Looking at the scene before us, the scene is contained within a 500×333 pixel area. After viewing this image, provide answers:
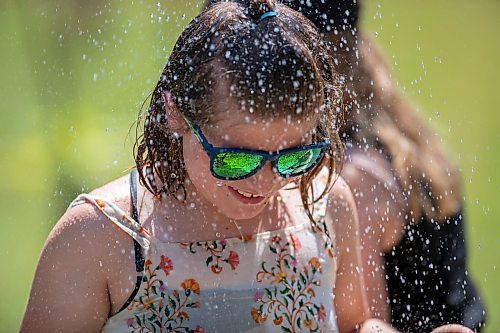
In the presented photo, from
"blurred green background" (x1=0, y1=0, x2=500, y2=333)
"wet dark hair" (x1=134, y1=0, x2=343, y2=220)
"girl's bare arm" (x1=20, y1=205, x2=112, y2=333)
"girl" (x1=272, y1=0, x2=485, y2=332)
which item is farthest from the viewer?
"blurred green background" (x1=0, y1=0, x2=500, y2=333)

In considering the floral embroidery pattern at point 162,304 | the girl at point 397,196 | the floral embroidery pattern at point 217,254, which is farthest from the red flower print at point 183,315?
the girl at point 397,196

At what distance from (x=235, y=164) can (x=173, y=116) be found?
23 cm

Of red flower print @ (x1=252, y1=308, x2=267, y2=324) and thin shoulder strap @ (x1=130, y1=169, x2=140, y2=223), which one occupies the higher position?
thin shoulder strap @ (x1=130, y1=169, x2=140, y2=223)

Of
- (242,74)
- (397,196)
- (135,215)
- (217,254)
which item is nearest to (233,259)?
(217,254)

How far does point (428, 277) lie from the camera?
115 inches

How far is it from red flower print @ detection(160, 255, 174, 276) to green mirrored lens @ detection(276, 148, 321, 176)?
1.15 feet

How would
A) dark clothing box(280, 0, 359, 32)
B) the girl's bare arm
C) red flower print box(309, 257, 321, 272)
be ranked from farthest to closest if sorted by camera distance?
dark clothing box(280, 0, 359, 32)
red flower print box(309, 257, 321, 272)
the girl's bare arm

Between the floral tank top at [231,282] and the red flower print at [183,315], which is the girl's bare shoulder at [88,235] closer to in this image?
the floral tank top at [231,282]

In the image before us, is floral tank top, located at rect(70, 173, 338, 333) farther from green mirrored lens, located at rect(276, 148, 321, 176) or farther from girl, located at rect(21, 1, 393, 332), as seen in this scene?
green mirrored lens, located at rect(276, 148, 321, 176)

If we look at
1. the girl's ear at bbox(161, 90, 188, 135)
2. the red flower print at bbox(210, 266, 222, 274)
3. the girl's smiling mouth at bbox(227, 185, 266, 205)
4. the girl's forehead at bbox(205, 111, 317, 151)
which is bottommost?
the red flower print at bbox(210, 266, 222, 274)

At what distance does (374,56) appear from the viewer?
10.1 feet

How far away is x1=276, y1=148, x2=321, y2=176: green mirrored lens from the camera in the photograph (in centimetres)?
193

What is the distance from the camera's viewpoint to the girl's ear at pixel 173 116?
2022mm

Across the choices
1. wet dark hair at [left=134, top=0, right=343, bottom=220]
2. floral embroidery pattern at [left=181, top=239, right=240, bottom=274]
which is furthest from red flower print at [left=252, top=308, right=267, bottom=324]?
wet dark hair at [left=134, top=0, right=343, bottom=220]
